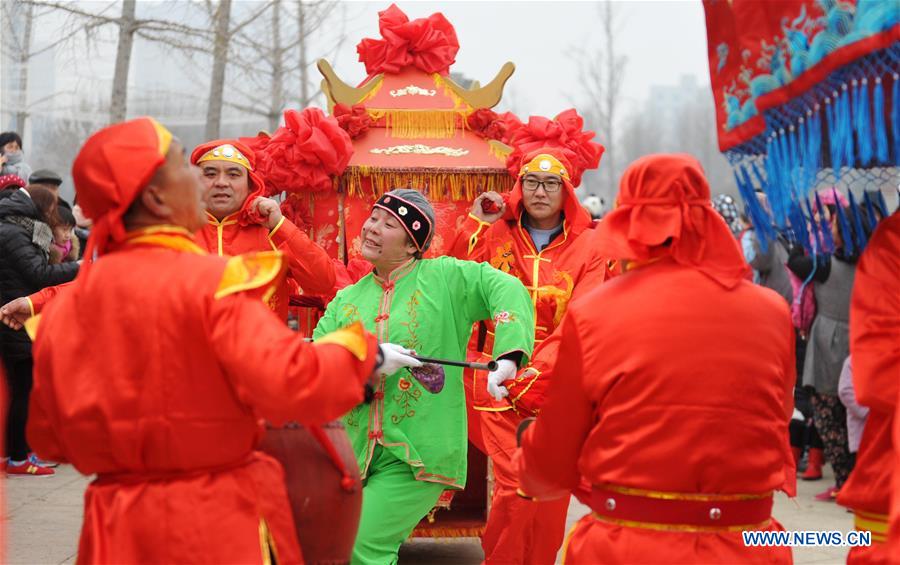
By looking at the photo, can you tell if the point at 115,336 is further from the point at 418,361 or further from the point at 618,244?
the point at 418,361

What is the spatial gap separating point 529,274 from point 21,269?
141 inches

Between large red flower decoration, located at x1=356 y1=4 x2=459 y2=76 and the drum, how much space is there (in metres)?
3.77

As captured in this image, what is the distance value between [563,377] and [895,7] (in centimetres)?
123

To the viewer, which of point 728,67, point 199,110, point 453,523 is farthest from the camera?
point 199,110

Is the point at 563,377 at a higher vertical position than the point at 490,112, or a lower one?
lower

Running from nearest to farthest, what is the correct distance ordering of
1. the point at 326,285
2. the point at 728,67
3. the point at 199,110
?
1. the point at 728,67
2. the point at 326,285
3. the point at 199,110

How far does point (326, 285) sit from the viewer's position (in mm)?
5520

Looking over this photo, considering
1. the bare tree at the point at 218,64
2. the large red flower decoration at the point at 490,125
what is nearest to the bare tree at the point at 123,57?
the bare tree at the point at 218,64

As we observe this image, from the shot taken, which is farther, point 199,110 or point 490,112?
point 199,110

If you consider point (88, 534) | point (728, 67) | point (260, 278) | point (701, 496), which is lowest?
point (88, 534)

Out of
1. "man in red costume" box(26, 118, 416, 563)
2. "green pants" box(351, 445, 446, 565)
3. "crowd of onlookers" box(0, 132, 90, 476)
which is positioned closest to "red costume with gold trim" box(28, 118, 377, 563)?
"man in red costume" box(26, 118, 416, 563)

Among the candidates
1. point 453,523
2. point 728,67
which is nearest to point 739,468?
point 728,67

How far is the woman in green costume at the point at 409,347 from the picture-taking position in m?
4.90

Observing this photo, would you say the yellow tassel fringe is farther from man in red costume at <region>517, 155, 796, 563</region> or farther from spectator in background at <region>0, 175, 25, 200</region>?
man in red costume at <region>517, 155, 796, 563</region>
